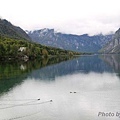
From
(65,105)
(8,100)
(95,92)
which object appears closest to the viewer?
(65,105)

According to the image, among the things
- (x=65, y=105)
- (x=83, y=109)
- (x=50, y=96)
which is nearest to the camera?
(x=83, y=109)

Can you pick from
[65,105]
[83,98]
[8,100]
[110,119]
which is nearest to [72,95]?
[83,98]

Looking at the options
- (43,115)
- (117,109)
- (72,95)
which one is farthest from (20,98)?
(117,109)

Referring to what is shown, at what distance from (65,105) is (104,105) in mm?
Result: 8314

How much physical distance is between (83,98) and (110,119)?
18.9 meters

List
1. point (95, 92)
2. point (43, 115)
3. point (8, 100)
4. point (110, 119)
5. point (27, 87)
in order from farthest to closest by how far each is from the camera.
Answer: point (27, 87) → point (95, 92) → point (8, 100) → point (43, 115) → point (110, 119)

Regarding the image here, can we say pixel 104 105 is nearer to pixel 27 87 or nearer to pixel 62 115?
pixel 62 115

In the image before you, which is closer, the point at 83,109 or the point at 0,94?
the point at 83,109

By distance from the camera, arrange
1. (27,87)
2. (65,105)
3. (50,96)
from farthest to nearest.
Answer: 1. (27,87)
2. (50,96)
3. (65,105)

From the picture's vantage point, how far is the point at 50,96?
232ft

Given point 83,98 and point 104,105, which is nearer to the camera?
point 104,105

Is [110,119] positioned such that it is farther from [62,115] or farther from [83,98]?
[83,98]

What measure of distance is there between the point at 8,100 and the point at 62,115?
62.3 ft

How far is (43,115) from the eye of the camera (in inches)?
2053
